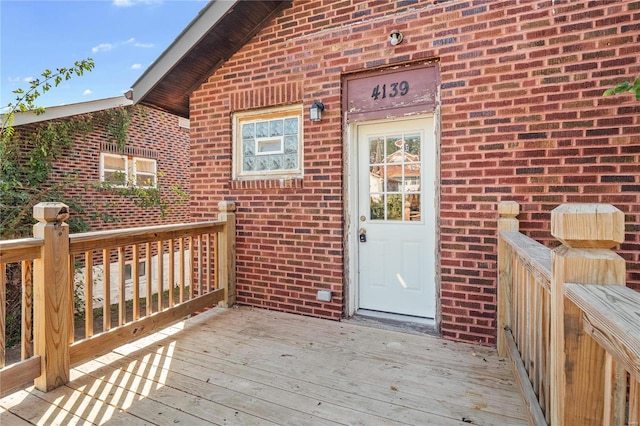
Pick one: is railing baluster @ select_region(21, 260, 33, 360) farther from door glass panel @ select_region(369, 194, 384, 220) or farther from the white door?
door glass panel @ select_region(369, 194, 384, 220)

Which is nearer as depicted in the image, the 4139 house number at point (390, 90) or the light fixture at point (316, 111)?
the 4139 house number at point (390, 90)

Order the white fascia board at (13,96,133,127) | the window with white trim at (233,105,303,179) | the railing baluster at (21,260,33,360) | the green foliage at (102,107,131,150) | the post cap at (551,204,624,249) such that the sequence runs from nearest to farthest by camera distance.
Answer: the post cap at (551,204,624,249), the railing baluster at (21,260,33,360), the window with white trim at (233,105,303,179), the white fascia board at (13,96,133,127), the green foliage at (102,107,131,150)

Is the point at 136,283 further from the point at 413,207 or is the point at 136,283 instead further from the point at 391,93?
the point at 391,93

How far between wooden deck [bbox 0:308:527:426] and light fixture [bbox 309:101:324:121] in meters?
2.12

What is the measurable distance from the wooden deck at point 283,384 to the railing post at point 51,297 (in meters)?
0.15

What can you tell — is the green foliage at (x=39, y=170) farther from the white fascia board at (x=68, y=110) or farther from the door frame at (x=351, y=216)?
the door frame at (x=351, y=216)

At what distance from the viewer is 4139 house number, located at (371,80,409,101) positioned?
10.6 feet

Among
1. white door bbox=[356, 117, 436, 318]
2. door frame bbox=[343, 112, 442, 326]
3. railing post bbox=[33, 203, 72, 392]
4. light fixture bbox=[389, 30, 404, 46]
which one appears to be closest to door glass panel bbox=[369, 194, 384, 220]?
white door bbox=[356, 117, 436, 318]

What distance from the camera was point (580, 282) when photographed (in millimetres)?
993

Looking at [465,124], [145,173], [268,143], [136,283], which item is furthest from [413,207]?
[145,173]

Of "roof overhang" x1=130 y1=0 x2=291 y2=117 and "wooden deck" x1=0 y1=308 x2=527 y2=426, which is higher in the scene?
"roof overhang" x1=130 y1=0 x2=291 y2=117

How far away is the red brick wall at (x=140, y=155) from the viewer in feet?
23.7

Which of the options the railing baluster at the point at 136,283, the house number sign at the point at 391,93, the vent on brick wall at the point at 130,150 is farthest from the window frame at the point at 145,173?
the house number sign at the point at 391,93

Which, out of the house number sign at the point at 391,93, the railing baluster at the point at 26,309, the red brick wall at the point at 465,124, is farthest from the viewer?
the house number sign at the point at 391,93
